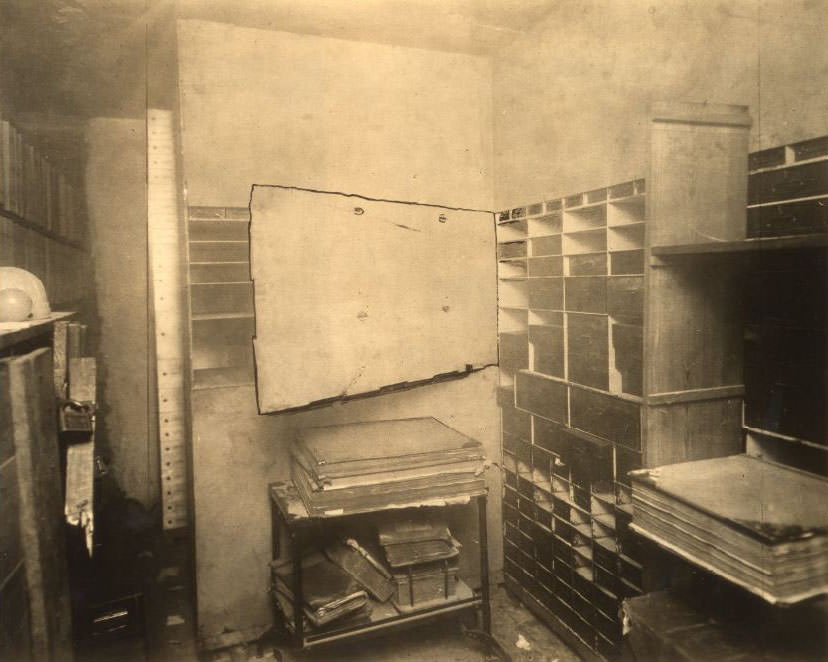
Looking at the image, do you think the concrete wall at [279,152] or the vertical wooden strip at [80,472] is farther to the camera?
the concrete wall at [279,152]

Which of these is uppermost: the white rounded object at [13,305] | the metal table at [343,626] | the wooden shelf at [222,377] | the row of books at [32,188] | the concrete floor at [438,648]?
the row of books at [32,188]

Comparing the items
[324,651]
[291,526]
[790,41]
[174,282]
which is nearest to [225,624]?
[324,651]

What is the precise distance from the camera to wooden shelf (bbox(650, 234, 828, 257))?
1242 mm

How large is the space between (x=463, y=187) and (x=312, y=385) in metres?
1.11

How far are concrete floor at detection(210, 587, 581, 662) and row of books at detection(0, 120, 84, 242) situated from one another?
1896mm

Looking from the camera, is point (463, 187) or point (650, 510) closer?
point (650, 510)

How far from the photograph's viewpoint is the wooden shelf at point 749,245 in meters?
1.24

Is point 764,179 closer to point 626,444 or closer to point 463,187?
point 626,444

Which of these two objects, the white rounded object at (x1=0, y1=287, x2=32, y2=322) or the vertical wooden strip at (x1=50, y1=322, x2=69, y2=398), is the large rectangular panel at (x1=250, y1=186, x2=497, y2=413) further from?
the white rounded object at (x1=0, y1=287, x2=32, y2=322)

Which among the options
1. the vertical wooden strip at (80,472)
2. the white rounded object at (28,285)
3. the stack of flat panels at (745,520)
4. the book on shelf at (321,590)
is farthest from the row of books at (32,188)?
the stack of flat panels at (745,520)

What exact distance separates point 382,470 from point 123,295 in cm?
272

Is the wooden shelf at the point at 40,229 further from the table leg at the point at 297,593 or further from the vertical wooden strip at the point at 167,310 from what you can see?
the table leg at the point at 297,593

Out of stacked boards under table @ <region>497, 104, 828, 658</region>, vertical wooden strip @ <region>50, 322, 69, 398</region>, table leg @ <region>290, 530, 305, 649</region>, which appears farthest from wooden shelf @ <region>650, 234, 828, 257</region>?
vertical wooden strip @ <region>50, 322, 69, 398</region>

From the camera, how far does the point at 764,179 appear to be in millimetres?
1629
